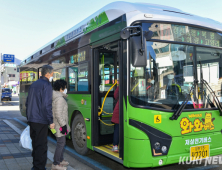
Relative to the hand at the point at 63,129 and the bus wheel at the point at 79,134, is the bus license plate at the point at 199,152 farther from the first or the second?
the bus wheel at the point at 79,134

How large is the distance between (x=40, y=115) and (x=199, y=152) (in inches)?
106

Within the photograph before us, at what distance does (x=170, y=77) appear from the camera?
3.89 meters

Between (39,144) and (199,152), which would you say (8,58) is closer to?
(39,144)

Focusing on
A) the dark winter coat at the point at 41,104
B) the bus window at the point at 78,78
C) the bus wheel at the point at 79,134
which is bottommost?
the bus wheel at the point at 79,134

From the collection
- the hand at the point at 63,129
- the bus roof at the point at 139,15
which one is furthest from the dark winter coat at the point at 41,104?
the bus roof at the point at 139,15

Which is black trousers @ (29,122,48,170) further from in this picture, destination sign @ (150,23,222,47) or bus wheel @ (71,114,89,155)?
destination sign @ (150,23,222,47)

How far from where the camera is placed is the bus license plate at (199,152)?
3867mm

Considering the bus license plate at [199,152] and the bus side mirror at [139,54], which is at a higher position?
the bus side mirror at [139,54]

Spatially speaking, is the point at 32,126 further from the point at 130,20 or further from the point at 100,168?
the point at 130,20

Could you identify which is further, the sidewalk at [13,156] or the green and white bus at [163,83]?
the sidewalk at [13,156]

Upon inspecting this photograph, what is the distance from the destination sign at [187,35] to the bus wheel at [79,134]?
106 inches

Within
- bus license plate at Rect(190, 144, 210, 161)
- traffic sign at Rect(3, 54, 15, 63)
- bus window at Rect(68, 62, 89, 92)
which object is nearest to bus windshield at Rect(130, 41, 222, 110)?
bus license plate at Rect(190, 144, 210, 161)

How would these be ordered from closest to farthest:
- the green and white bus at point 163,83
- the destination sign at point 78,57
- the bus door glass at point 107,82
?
the green and white bus at point 163,83, the bus door glass at point 107,82, the destination sign at point 78,57

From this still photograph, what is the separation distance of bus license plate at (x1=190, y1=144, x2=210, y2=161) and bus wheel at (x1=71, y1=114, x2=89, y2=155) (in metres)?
2.37
